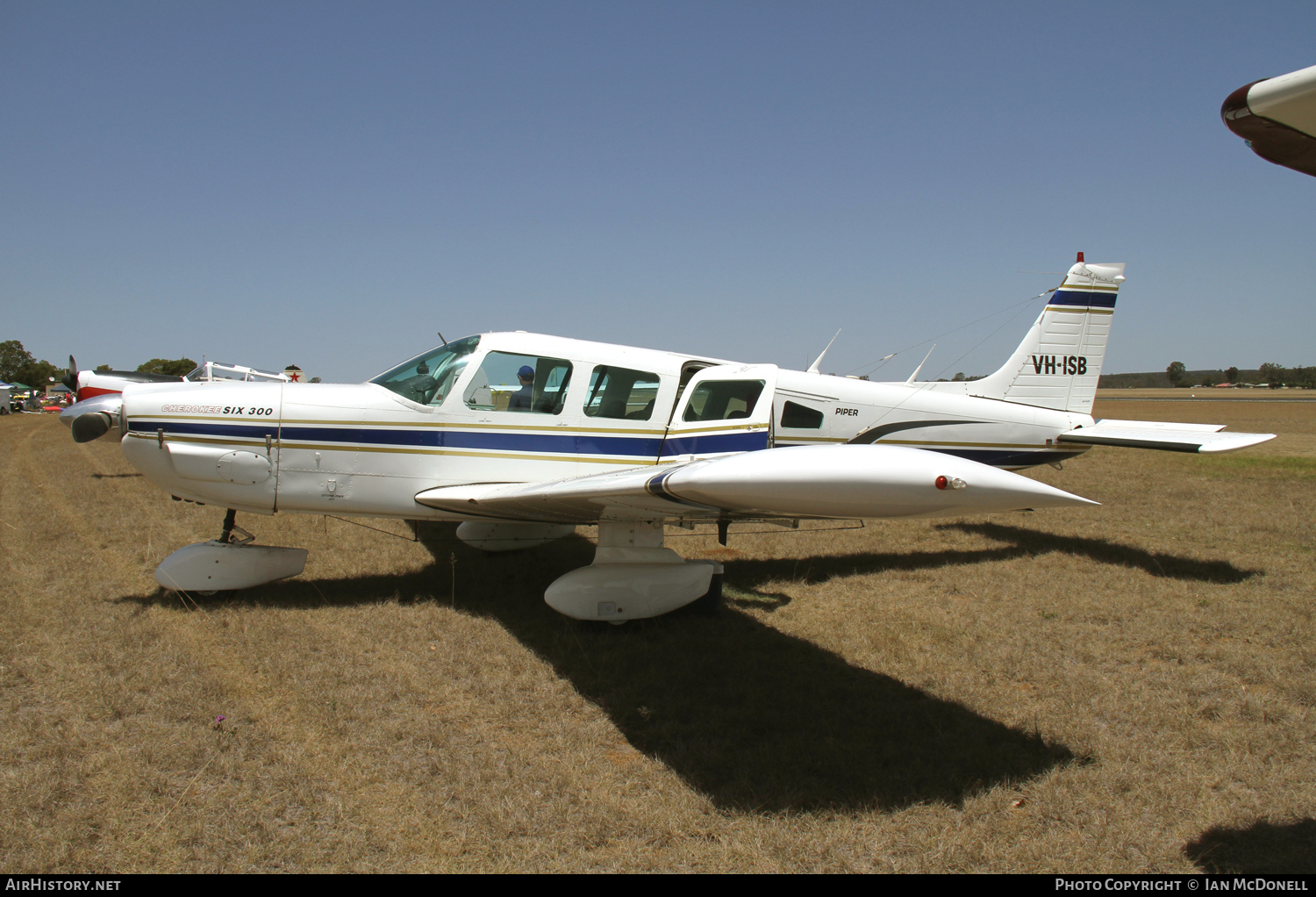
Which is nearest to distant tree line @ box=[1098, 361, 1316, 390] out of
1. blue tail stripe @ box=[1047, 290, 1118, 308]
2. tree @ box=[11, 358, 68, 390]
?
blue tail stripe @ box=[1047, 290, 1118, 308]

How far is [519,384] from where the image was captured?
6.21 m

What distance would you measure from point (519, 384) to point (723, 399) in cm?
181

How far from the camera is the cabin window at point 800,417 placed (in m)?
7.26

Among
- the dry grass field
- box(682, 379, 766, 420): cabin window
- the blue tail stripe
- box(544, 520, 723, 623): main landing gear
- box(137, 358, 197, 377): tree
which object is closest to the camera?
the dry grass field

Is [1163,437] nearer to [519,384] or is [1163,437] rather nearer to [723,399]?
[723,399]

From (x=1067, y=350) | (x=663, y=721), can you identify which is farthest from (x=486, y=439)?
(x=1067, y=350)

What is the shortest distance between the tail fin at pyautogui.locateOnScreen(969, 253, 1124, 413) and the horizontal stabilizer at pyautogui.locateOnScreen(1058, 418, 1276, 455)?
0.54 meters

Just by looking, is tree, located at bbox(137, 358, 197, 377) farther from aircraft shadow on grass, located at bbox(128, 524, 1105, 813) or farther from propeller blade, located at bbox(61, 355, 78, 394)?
aircraft shadow on grass, located at bbox(128, 524, 1105, 813)

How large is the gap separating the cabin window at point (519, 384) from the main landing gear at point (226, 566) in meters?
2.22

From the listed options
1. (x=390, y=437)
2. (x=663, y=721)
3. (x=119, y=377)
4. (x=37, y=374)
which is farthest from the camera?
(x=37, y=374)

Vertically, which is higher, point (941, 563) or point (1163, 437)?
point (1163, 437)

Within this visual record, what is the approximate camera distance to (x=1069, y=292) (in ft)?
29.9

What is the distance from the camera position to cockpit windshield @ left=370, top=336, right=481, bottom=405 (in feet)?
19.7

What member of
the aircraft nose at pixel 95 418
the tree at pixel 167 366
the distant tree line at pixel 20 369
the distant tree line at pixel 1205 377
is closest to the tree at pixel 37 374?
the distant tree line at pixel 20 369
